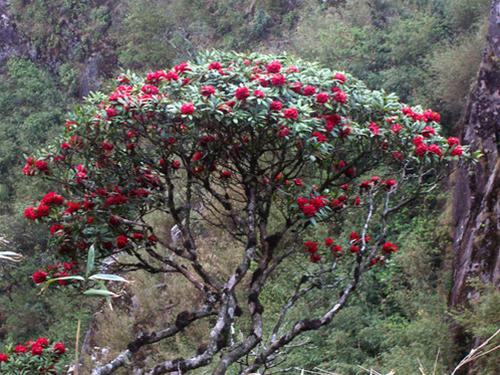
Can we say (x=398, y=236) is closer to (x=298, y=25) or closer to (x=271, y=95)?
(x=271, y=95)

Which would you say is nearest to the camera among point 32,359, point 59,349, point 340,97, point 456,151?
point 32,359

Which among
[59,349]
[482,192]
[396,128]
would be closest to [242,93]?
[396,128]

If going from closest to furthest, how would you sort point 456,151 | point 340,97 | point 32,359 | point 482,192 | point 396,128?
point 32,359, point 340,97, point 396,128, point 456,151, point 482,192

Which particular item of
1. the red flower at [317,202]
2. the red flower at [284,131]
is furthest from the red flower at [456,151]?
the red flower at [284,131]

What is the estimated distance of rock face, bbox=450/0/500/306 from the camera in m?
5.91

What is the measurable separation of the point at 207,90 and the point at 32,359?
67.5 inches

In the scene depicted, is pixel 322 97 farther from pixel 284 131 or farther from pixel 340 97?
pixel 284 131

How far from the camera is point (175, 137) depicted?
3.86 m

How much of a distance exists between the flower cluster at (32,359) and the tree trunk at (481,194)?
3.51 meters

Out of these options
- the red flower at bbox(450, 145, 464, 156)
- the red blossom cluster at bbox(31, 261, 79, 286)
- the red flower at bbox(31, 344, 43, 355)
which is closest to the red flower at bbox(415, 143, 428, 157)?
the red flower at bbox(450, 145, 464, 156)

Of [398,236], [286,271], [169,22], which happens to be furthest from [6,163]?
[398,236]

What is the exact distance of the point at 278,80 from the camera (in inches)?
149

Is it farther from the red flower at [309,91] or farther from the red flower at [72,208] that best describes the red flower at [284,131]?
the red flower at [72,208]

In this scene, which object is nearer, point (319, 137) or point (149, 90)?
point (319, 137)
